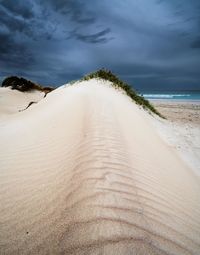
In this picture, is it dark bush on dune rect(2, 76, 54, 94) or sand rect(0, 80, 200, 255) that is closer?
sand rect(0, 80, 200, 255)

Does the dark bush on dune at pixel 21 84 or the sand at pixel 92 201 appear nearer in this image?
the sand at pixel 92 201

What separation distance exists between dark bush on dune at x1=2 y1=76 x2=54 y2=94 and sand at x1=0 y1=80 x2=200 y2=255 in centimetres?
1550

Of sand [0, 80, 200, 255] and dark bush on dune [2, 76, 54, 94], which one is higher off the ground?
dark bush on dune [2, 76, 54, 94]

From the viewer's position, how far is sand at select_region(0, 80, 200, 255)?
1.47 meters

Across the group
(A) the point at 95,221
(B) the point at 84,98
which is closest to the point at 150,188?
(A) the point at 95,221

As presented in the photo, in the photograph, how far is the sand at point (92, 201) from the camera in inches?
57.9

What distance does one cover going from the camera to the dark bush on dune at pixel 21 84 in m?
17.5

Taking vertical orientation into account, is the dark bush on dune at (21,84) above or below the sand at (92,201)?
above

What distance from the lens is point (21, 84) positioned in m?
17.8

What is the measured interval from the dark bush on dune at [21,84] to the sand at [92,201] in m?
15.5

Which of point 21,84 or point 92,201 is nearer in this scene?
point 92,201

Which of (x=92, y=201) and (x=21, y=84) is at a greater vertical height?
(x=21, y=84)

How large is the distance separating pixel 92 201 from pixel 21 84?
17.9 meters

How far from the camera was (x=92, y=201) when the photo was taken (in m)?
1.77
